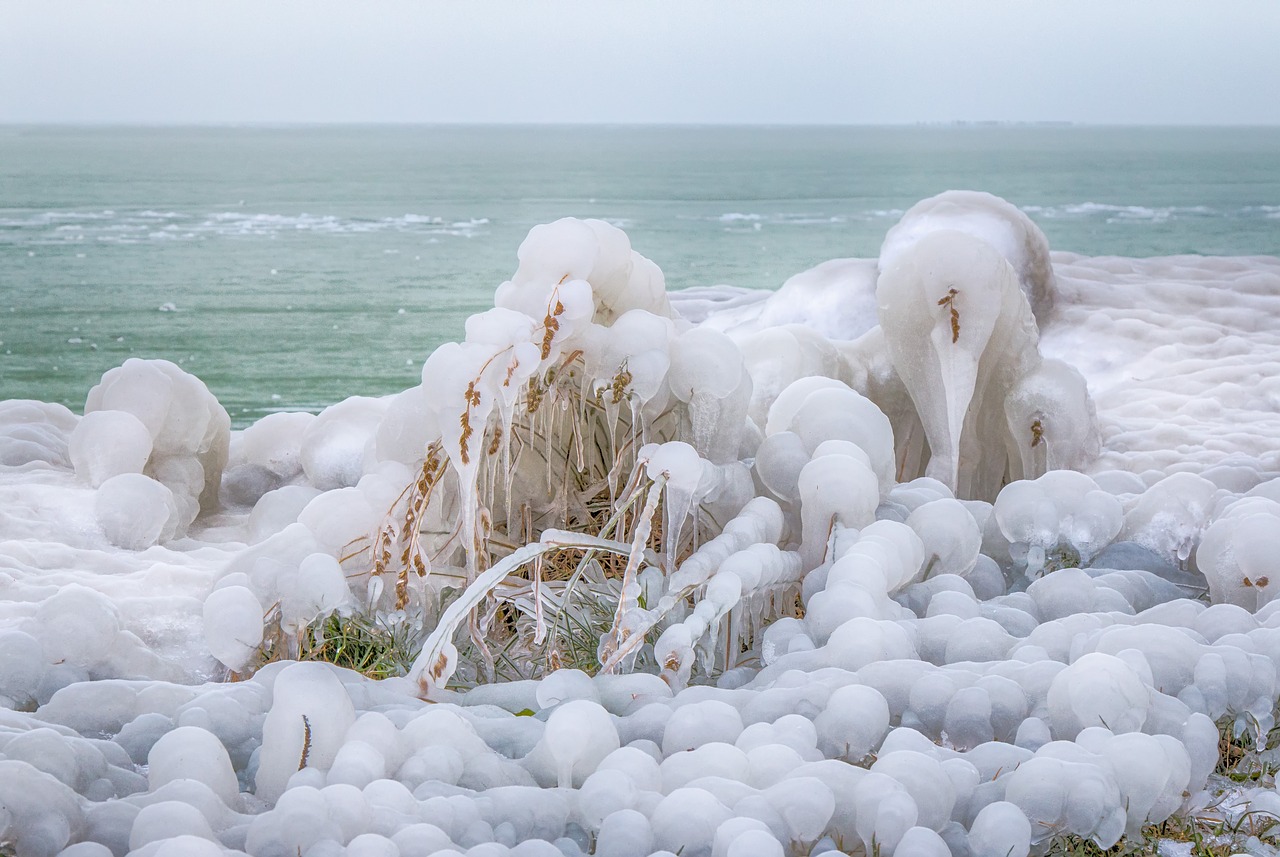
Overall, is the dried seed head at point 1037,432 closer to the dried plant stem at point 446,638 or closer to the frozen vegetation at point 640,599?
the frozen vegetation at point 640,599

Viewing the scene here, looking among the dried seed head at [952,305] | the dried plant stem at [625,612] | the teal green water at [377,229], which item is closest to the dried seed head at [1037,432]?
the dried seed head at [952,305]

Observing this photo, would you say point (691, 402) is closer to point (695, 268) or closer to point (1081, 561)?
point (1081, 561)

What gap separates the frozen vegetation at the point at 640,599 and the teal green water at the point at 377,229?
4300 mm

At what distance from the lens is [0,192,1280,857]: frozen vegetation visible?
126 centimetres

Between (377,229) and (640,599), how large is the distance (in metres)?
20.8

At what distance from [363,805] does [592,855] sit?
Result: 0.25 metres

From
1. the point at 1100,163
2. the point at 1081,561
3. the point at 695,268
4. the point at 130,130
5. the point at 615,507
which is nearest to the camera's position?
the point at 615,507

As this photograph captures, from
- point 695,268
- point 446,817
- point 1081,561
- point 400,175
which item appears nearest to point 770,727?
point 446,817

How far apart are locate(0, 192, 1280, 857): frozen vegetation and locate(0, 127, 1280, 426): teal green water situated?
430 cm

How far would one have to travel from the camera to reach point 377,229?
21719 mm

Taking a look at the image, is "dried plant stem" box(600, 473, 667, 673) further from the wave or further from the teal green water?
the wave

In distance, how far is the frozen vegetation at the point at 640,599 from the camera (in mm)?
1263

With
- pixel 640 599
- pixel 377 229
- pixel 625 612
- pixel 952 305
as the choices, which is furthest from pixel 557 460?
pixel 377 229

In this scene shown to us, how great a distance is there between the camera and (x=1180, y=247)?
688 inches
